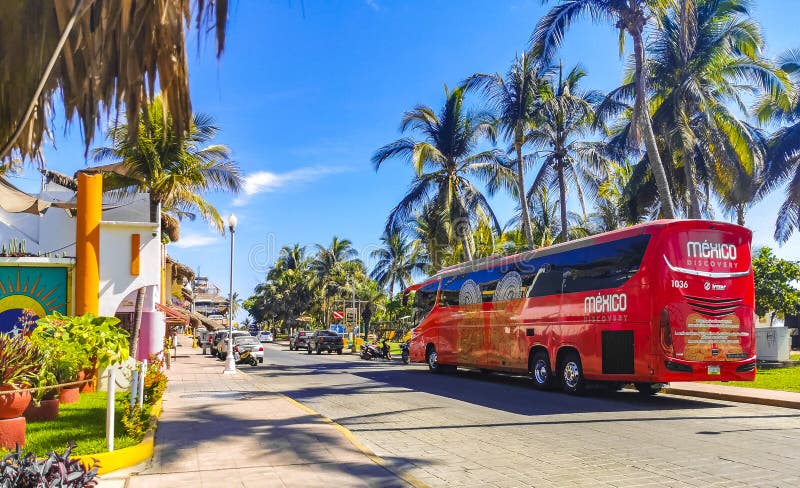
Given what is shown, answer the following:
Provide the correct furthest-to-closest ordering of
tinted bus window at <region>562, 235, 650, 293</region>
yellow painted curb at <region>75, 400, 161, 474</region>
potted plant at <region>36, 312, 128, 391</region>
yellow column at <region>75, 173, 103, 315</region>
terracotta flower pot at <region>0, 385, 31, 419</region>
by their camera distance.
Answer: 1. yellow column at <region>75, 173, 103, 315</region>
2. tinted bus window at <region>562, 235, 650, 293</region>
3. potted plant at <region>36, 312, 128, 391</region>
4. terracotta flower pot at <region>0, 385, 31, 419</region>
5. yellow painted curb at <region>75, 400, 161, 474</region>

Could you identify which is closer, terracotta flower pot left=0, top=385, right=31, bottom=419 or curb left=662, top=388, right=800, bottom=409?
terracotta flower pot left=0, top=385, right=31, bottom=419

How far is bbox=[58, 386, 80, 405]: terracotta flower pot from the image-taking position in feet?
39.2

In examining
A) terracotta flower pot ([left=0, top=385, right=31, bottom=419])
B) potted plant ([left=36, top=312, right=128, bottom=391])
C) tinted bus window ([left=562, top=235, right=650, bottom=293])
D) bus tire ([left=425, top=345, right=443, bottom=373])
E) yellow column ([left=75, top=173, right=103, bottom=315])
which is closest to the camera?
terracotta flower pot ([left=0, top=385, right=31, bottom=419])

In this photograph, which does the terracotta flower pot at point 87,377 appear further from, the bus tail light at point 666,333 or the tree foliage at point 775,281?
the tree foliage at point 775,281

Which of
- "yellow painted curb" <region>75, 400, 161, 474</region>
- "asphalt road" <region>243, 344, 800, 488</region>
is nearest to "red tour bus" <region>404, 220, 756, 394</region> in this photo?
"asphalt road" <region>243, 344, 800, 488</region>

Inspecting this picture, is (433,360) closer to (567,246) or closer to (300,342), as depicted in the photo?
(567,246)

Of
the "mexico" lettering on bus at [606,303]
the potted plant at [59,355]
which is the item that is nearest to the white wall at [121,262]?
the potted plant at [59,355]

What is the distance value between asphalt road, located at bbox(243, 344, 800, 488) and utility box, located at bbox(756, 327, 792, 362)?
10724 millimetres

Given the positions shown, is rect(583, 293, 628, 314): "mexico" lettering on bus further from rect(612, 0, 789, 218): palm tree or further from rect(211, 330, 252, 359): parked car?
rect(211, 330, 252, 359): parked car

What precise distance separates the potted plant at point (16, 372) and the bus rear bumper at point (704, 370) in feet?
36.7

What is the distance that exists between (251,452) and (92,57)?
5.56 meters

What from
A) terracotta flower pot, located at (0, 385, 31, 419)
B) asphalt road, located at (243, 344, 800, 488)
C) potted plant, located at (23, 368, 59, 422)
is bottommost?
asphalt road, located at (243, 344, 800, 488)

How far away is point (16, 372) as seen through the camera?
8.41 m

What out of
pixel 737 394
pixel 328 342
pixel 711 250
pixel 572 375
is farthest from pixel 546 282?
pixel 328 342
